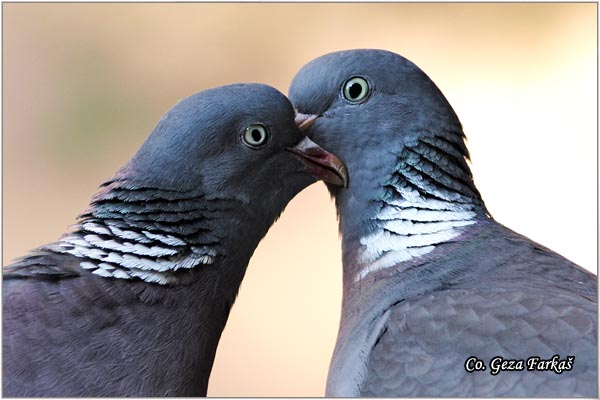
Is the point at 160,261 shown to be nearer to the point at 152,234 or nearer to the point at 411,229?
the point at 152,234

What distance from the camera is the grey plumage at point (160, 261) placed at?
10.5 ft

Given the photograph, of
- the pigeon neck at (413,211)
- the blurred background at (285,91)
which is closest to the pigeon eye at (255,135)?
the pigeon neck at (413,211)

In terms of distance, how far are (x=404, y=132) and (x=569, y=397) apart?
1.42 m

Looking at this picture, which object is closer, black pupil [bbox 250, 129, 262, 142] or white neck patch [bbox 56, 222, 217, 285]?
white neck patch [bbox 56, 222, 217, 285]

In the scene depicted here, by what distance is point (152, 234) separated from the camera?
11.2ft

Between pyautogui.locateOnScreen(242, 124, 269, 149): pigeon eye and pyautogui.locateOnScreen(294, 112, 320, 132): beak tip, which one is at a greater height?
pyautogui.locateOnScreen(294, 112, 320, 132): beak tip

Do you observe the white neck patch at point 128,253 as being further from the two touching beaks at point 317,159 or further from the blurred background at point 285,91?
the blurred background at point 285,91

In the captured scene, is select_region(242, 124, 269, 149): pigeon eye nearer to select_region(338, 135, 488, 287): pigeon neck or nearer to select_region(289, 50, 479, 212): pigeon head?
select_region(289, 50, 479, 212): pigeon head

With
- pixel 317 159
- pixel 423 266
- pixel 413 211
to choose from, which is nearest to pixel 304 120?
pixel 317 159

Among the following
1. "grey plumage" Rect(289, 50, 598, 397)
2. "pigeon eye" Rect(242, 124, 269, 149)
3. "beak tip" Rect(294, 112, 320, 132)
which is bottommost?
"grey plumage" Rect(289, 50, 598, 397)

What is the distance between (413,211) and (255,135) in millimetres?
680

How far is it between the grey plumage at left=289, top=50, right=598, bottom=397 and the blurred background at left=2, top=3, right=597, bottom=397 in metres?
1.65

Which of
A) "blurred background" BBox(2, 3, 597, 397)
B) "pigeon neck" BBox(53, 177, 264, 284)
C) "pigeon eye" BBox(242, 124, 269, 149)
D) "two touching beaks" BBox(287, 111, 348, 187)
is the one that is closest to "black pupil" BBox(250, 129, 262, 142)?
"pigeon eye" BBox(242, 124, 269, 149)

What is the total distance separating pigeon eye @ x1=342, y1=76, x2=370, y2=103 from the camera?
403 centimetres
